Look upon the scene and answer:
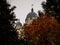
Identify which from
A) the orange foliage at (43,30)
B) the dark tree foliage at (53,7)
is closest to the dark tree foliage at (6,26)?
the dark tree foliage at (53,7)

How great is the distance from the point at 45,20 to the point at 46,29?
1.88m

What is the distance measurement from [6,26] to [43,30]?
14.0 metres

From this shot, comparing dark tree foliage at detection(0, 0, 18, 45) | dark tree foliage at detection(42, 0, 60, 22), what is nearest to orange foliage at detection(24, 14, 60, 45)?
dark tree foliage at detection(42, 0, 60, 22)

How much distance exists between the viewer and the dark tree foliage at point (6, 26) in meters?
18.4

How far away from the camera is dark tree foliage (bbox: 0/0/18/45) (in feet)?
60.3

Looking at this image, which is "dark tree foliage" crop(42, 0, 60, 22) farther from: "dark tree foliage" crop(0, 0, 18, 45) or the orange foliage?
"dark tree foliage" crop(0, 0, 18, 45)

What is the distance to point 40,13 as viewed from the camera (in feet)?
108

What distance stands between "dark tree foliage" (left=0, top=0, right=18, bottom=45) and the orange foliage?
10.5m

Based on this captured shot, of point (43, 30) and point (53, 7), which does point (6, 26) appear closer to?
point (53, 7)

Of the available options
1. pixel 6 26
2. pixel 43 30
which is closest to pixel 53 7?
pixel 43 30

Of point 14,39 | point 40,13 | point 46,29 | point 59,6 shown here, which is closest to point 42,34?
point 46,29

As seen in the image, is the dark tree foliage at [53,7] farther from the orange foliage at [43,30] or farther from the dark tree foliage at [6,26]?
the dark tree foliage at [6,26]

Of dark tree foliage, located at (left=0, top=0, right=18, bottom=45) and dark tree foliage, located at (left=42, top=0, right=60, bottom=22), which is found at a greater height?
dark tree foliage, located at (left=42, top=0, right=60, bottom=22)

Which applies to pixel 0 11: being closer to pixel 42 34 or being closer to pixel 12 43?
pixel 12 43
